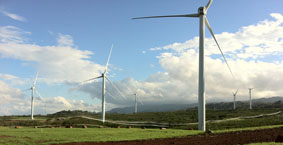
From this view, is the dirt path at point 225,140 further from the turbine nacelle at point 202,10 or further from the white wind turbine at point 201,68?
the turbine nacelle at point 202,10

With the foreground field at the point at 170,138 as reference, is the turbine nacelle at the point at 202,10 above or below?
above

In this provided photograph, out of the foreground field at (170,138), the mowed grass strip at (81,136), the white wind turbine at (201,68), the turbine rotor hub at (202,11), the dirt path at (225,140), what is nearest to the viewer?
the dirt path at (225,140)

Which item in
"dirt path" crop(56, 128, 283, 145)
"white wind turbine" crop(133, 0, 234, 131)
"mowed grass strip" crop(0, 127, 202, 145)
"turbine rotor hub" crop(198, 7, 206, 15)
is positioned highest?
"turbine rotor hub" crop(198, 7, 206, 15)

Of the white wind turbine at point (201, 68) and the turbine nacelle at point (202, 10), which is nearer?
the white wind turbine at point (201, 68)

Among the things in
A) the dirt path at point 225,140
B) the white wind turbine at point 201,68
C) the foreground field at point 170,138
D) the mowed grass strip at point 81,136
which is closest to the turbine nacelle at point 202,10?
the white wind turbine at point 201,68

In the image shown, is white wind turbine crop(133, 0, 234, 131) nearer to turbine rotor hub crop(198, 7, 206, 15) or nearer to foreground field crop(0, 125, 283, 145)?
turbine rotor hub crop(198, 7, 206, 15)

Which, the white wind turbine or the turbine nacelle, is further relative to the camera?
the turbine nacelle

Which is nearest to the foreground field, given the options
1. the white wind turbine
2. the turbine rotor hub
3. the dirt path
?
the dirt path

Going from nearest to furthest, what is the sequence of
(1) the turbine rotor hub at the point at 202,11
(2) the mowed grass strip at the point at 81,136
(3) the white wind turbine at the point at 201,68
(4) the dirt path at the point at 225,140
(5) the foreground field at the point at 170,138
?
(4) the dirt path at the point at 225,140 < (5) the foreground field at the point at 170,138 < (2) the mowed grass strip at the point at 81,136 < (3) the white wind turbine at the point at 201,68 < (1) the turbine rotor hub at the point at 202,11

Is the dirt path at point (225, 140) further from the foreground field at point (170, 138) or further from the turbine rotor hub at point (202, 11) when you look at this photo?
the turbine rotor hub at point (202, 11)

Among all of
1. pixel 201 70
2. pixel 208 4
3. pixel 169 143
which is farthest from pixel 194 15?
pixel 169 143

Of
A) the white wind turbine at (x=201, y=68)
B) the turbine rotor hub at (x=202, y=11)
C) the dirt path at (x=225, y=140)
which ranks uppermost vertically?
the turbine rotor hub at (x=202, y=11)

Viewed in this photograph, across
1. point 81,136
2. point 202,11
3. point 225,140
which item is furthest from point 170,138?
point 202,11

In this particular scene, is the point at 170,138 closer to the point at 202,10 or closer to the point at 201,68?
the point at 201,68
